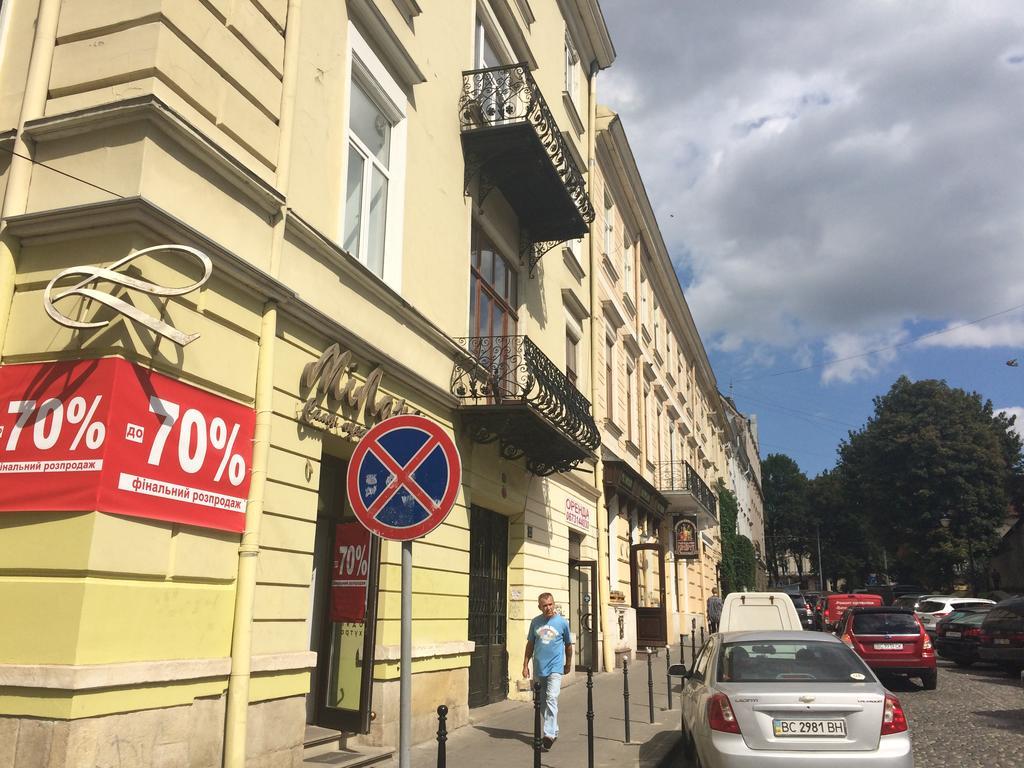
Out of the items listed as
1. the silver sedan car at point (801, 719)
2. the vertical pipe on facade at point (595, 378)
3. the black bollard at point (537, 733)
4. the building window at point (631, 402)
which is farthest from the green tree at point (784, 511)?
the black bollard at point (537, 733)

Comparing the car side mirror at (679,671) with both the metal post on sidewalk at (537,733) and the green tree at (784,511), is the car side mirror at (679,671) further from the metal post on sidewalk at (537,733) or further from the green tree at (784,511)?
the green tree at (784,511)

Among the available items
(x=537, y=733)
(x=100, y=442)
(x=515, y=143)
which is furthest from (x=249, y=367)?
(x=515, y=143)

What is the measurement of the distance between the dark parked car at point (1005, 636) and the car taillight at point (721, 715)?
12.8 metres

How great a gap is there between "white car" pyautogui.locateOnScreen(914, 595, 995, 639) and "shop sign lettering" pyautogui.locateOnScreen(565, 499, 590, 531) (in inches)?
488

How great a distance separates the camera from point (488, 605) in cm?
1247

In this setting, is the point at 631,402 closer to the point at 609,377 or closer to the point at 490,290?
the point at 609,377

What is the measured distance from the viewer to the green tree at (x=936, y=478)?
46.3 metres

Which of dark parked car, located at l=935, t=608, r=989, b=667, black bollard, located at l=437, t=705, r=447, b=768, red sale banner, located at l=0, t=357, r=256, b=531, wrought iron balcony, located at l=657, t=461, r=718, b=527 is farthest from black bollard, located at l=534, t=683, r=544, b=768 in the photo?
wrought iron balcony, located at l=657, t=461, r=718, b=527

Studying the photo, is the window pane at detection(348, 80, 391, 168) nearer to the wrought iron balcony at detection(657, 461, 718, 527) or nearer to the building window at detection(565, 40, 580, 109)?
the building window at detection(565, 40, 580, 109)

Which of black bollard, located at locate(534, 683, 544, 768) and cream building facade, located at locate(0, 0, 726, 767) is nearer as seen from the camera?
cream building facade, located at locate(0, 0, 726, 767)

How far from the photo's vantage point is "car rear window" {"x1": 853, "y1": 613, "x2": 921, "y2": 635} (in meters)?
15.1

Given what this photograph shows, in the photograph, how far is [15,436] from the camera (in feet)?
17.9

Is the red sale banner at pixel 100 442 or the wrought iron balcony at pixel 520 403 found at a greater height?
the wrought iron balcony at pixel 520 403

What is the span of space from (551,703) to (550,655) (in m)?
0.52
